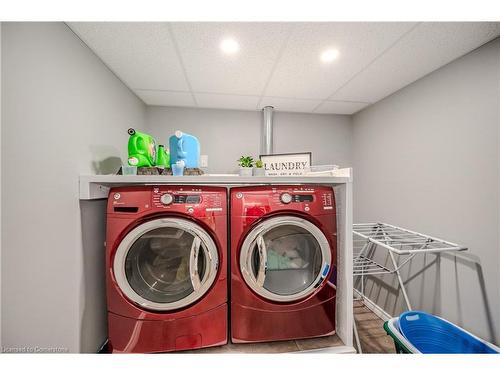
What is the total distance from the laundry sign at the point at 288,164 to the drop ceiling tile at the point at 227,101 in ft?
3.03

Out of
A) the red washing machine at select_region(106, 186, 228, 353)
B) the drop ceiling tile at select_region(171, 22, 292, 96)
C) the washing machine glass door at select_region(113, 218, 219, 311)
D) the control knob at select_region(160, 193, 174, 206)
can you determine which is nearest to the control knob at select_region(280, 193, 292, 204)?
the red washing machine at select_region(106, 186, 228, 353)

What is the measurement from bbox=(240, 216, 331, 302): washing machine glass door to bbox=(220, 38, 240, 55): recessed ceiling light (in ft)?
3.90

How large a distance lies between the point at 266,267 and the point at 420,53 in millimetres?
1870

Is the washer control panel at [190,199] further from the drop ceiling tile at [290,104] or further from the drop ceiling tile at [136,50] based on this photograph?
the drop ceiling tile at [290,104]

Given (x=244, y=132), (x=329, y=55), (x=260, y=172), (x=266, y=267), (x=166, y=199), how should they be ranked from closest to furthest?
1. (x=166, y=199)
2. (x=266, y=267)
3. (x=329, y=55)
4. (x=260, y=172)
5. (x=244, y=132)

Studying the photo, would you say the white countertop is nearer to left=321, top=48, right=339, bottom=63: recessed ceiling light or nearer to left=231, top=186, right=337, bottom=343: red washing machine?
left=231, top=186, right=337, bottom=343: red washing machine

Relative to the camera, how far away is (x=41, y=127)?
0.93 metres

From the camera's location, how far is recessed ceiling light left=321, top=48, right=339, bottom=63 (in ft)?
4.57

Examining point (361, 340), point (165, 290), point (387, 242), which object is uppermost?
point (387, 242)

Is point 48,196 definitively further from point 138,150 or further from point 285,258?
point 285,258

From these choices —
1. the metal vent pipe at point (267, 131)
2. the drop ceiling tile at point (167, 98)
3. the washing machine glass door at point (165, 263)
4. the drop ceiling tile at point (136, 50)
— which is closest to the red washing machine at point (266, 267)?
the washing machine glass door at point (165, 263)

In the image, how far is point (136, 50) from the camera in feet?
4.56

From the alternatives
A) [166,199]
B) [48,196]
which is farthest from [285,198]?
[48,196]

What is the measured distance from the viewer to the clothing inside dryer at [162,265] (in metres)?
1.15
